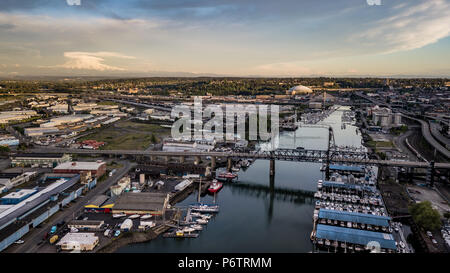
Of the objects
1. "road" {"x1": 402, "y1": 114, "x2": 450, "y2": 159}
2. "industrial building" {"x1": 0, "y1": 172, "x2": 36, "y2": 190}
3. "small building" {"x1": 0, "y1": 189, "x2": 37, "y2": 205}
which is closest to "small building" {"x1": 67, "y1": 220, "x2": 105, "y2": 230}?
"small building" {"x1": 0, "y1": 189, "x2": 37, "y2": 205}

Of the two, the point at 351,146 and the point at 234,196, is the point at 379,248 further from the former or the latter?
the point at 351,146

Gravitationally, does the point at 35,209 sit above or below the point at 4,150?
below

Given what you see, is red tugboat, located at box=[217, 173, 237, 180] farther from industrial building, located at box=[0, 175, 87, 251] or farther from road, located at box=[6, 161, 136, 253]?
industrial building, located at box=[0, 175, 87, 251]

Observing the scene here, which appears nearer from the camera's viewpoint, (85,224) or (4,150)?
(85,224)

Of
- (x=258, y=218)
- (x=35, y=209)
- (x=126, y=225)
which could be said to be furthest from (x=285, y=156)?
(x=35, y=209)

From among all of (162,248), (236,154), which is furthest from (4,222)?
(236,154)

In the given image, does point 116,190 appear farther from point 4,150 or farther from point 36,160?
point 4,150

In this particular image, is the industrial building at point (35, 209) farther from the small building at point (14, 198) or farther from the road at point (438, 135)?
the road at point (438, 135)
